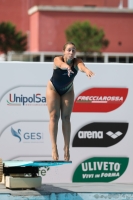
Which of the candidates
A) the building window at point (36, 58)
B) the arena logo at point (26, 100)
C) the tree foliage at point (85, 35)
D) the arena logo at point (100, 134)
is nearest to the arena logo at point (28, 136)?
the arena logo at point (26, 100)

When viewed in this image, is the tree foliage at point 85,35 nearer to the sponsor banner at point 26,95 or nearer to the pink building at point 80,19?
the pink building at point 80,19

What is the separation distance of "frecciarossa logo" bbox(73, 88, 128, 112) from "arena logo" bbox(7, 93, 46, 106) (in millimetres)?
560

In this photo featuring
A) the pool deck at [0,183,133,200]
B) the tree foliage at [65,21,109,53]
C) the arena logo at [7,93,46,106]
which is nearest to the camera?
the pool deck at [0,183,133,200]

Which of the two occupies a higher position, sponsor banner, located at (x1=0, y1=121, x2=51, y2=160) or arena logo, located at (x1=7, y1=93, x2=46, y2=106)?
arena logo, located at (x1=7, y1=93, x2=46, y2=106)

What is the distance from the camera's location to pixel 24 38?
273ft

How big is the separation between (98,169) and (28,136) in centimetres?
123

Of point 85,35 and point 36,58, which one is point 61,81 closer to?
point 85,35

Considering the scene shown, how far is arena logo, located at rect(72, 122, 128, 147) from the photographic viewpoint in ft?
37.5

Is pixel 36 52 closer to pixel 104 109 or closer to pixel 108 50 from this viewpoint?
pixel 108 50

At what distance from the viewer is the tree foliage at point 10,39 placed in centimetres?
8131

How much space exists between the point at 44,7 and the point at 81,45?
595cm

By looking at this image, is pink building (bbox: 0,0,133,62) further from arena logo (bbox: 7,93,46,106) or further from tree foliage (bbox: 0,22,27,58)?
arena logo (bbox: 7,93,46,106)

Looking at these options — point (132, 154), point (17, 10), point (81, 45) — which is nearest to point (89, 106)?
point (132, 154)

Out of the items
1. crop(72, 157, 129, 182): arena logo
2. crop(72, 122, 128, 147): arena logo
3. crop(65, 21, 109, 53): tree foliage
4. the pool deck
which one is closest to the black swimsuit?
the pool deck
